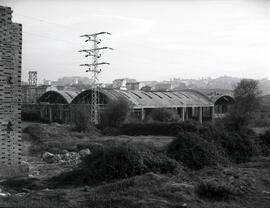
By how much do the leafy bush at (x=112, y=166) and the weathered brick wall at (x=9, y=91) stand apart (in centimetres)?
160

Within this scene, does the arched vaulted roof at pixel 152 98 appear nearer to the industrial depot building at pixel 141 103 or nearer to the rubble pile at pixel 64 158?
the industrial depot building at pixel 141 103

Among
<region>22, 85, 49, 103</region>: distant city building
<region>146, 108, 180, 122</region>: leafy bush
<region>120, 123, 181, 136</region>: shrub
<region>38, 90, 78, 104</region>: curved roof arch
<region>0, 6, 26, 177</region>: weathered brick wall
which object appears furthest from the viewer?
<region>22, 85, 49, 103</region>: distant city building

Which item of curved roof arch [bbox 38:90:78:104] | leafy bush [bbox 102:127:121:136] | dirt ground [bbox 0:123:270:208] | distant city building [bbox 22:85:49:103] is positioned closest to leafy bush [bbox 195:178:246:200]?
dirt ground [bbox 0:123:270:208]

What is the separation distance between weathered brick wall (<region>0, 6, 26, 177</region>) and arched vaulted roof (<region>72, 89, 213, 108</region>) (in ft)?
79.9

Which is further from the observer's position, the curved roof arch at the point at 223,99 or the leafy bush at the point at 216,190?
the curved roof arch at the point at 223,99

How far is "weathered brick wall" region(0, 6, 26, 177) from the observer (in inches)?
415

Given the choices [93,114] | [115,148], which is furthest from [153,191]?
[93,114]

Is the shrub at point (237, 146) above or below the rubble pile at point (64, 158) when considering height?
above

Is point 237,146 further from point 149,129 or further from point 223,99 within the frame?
point 223,99

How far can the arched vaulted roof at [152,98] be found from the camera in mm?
38612

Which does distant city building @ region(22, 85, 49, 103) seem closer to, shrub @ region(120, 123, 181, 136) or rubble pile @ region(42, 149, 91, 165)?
shrub @ region(120, 123, 181, 136)

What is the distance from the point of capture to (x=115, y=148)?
11453mm

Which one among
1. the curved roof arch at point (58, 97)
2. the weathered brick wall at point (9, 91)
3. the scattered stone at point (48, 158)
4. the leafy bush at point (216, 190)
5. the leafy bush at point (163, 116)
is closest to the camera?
the leafy bush at point (216, 190)

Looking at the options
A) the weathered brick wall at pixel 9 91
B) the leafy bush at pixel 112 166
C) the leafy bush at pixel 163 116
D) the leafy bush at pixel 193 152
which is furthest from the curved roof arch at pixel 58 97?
the leafy bush at pixel 112 166
